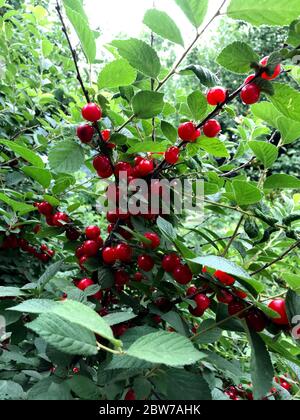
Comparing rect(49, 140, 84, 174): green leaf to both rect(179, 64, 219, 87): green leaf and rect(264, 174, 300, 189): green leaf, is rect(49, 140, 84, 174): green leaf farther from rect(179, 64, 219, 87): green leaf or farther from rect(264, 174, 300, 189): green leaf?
rect(264, 174, 300, 189): green leaf

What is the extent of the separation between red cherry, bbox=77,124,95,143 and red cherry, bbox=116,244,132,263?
20 centimetres

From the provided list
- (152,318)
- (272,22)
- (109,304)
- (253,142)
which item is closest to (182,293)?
(152,318)

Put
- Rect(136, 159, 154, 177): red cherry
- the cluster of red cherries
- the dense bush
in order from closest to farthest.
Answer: the dense bush, Rect(136, 159, 154, 177): red cherry, the cluster of red cherries

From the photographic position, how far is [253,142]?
2.17 ft

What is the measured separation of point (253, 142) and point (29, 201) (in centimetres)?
57

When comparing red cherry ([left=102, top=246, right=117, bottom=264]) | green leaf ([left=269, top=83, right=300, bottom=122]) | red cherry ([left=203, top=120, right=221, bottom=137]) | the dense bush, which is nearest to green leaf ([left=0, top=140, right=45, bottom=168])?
the dense bush

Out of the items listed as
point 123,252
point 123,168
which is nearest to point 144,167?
point 123,168

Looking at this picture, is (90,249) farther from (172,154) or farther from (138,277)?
(172,154)

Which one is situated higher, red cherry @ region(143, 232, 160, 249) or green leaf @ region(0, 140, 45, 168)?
green leaf @ region(0, 140, 45, 168)

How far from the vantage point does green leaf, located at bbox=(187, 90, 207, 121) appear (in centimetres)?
66

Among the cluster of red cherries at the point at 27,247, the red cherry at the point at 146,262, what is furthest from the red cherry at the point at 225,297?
the cluster of red cherries at the point at 27,247

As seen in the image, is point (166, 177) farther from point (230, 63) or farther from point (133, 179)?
point (230, 63)

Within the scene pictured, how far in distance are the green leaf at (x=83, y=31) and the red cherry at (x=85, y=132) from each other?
0.11 m

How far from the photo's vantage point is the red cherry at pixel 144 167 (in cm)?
69
